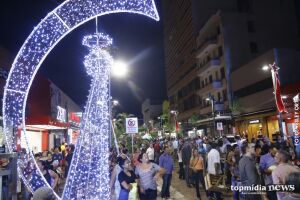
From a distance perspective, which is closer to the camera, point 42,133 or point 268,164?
point 268,164

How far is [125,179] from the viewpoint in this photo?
26.1ft

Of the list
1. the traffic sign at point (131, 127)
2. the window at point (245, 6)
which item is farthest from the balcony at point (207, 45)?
the traffic sign at point (131, 127)

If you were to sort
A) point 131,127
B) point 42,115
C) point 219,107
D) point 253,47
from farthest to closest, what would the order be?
1. point 219,107
2. point 253,47
3. point 42,115
4. point 131,127

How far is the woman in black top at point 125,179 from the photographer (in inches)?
306

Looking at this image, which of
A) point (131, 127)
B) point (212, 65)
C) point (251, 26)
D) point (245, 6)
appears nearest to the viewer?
point (131, 127)

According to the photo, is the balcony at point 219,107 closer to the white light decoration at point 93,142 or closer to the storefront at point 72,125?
the storefront at point 72,125

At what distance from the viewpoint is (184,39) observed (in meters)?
81.3

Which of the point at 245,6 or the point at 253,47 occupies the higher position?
the point at 245,6

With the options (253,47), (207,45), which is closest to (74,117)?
(207,45)

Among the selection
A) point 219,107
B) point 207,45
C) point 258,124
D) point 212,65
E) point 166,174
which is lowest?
point 166,174

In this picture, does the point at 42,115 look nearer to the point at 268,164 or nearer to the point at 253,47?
the point at 268,164

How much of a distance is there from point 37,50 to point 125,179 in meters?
3.75

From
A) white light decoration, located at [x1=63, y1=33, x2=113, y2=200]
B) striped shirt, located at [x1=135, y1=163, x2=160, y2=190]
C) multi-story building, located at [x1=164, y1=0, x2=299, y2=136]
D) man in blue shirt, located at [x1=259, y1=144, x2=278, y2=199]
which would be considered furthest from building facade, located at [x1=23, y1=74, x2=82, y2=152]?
multi-story building, located at [x1=164, y1=0, x2=299, y2=136]

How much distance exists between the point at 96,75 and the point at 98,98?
27.6 inches
